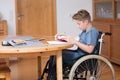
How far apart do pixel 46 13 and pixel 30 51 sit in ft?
10.0

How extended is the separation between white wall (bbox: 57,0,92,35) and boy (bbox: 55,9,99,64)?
8.35 ft

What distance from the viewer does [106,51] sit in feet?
15.0

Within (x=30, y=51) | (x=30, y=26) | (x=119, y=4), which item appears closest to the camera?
(x=30, y=51)

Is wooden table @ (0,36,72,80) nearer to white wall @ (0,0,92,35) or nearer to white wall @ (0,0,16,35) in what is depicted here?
white wall @ (0,0,16,35)

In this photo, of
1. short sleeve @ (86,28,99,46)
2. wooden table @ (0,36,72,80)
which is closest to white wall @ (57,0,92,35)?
short sleeve @ (86,28,99,46)

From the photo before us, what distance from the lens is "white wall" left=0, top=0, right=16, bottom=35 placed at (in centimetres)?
468

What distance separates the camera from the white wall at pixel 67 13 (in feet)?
16.8

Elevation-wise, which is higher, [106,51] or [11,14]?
[11,14]

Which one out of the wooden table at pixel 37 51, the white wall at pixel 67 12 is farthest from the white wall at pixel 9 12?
the wooden table at pixel 37 51

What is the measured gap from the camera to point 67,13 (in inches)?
202

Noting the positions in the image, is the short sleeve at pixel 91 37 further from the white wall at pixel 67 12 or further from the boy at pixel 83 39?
the white wall at pixel 67 12

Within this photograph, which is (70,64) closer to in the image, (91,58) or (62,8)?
(91,58)

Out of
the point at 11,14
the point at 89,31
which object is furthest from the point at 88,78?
the point at 11,14

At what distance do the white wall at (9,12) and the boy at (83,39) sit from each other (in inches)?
95.2
